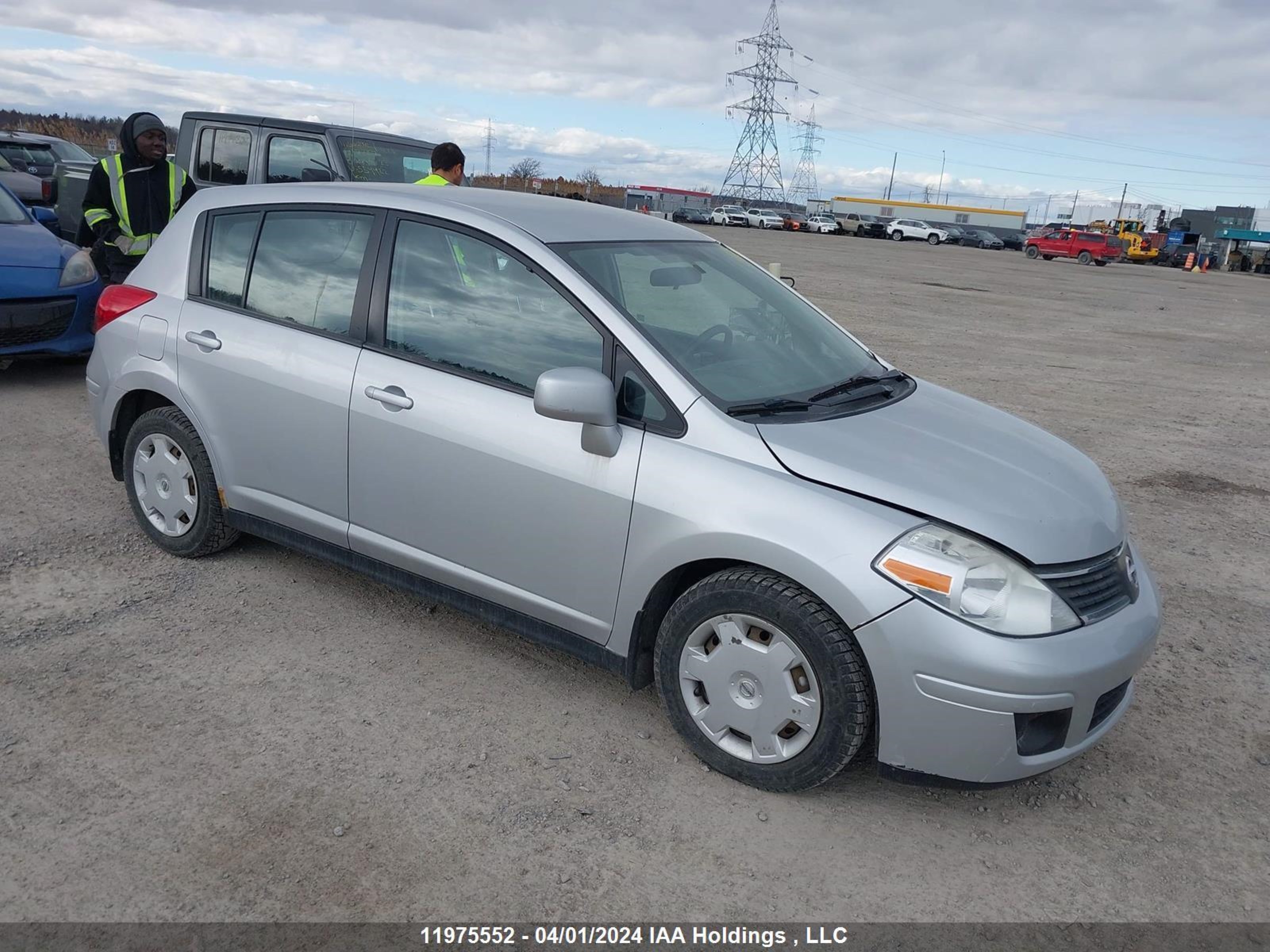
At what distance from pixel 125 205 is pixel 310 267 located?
3.79m

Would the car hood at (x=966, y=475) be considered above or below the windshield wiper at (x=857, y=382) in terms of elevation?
below

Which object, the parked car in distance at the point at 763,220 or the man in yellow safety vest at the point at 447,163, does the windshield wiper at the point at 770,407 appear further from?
the parked car in distance at the point at 763,220

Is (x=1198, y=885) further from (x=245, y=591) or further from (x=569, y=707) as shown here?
(x=245, y=591)

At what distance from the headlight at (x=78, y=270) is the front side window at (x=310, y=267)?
13.5 ft

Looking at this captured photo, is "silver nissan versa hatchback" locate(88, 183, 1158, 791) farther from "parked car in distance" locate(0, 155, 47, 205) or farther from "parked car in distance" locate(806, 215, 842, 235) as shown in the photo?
"parked car in distance" locate(806, 215, 842, 235)

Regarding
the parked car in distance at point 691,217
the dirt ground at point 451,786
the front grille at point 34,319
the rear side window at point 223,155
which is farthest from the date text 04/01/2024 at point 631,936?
the parked car in distance at point 691,217

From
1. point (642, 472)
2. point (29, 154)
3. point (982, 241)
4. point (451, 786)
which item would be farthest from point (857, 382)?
point (982, 241)

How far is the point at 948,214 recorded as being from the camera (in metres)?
83.2

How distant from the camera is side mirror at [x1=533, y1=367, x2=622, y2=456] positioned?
3.02 m

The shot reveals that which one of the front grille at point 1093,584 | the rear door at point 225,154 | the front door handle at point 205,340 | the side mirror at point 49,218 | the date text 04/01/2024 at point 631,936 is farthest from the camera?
the side mirror at point 49,218

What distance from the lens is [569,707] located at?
11.6 feet

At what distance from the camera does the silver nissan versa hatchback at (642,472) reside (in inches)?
110

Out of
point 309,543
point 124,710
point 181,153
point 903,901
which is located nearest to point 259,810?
point 124,710

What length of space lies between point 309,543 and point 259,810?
1392 millimetres
